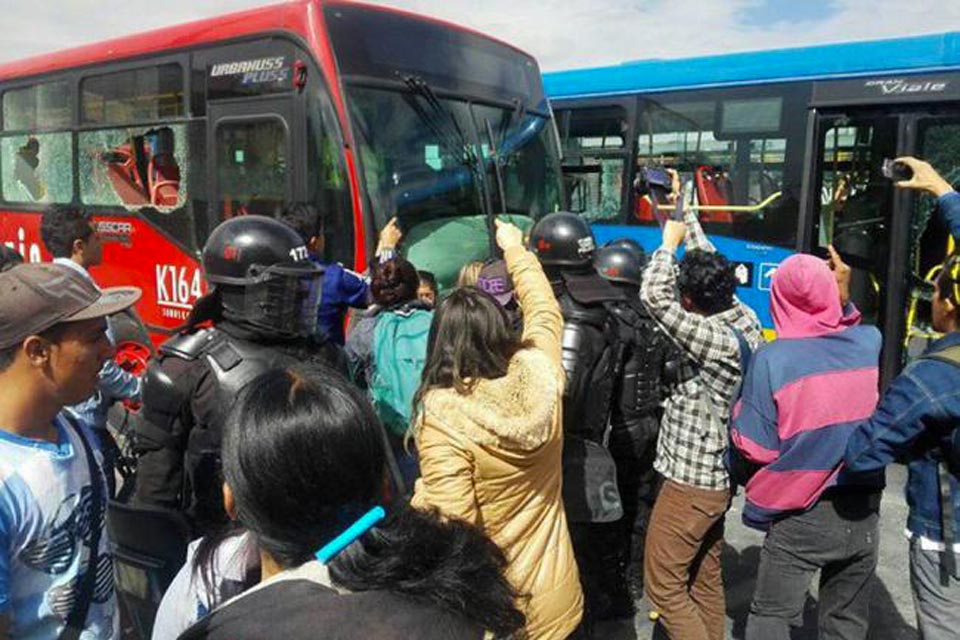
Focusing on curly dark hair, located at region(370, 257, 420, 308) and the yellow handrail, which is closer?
curly dark hair, located at region(370, 257, 420, 308)

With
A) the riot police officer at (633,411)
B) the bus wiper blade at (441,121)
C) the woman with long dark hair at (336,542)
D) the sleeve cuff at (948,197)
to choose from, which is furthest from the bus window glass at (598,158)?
the woman with long dark hair at (336,542)

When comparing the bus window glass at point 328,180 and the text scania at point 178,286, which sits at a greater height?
the bus window glass at point 328,180

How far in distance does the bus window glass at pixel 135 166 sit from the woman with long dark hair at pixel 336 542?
18.9 ft

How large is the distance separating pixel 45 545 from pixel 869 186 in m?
6.86

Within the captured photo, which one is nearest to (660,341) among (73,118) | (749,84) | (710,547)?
(710,547)

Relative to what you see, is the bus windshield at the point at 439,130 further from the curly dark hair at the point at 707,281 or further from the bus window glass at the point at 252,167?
the curly dark hair at the point at 707,281

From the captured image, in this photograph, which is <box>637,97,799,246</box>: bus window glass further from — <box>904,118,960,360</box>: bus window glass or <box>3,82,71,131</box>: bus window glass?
<box>3,82,71,131</box>: bus window glass

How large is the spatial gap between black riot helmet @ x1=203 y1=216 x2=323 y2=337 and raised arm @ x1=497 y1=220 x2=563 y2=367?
723mm

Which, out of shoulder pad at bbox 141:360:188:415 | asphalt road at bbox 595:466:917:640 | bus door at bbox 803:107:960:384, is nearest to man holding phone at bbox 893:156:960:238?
asphalt road at bbox 595:466:917:640

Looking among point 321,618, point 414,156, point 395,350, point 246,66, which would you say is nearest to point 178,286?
point 246,66

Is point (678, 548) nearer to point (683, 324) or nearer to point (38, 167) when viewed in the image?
point (683, 324)

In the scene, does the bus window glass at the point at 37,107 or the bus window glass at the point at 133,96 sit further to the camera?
the bus window glass at the point at 37,107

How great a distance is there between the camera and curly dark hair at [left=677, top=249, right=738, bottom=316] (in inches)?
130

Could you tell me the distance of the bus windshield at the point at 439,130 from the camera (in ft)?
17.9
